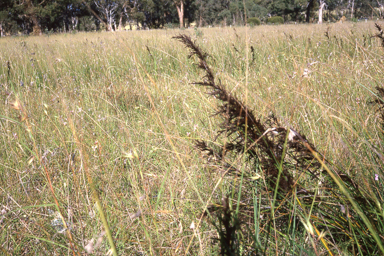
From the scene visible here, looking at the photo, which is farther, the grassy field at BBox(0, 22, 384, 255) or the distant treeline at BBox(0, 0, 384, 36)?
the distant treeline at BBox(0, 0, 384, 36)

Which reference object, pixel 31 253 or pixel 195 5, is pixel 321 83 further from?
pixel 195 5

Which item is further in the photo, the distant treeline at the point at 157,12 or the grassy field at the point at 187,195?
the distant treeline at the point at 157,12

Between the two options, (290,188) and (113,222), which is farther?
(113,222)

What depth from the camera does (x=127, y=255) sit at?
0.99m

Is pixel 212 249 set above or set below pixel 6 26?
below

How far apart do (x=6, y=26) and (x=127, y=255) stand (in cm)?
4350

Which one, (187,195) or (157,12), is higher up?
(157,12)

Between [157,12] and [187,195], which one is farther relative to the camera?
[157,12]

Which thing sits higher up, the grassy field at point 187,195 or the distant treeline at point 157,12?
the distant treeline at point 157,12

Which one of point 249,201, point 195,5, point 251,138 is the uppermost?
point 195,5

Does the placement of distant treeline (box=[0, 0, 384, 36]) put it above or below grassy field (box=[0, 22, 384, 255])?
above

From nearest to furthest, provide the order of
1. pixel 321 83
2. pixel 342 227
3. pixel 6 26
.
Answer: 1. pixel 342 227
2. pixel 321 83
3. pixel 6 26

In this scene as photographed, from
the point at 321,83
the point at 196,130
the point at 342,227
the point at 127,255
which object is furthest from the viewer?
the point at 321,83

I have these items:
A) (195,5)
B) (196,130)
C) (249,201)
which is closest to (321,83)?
(196,130)
